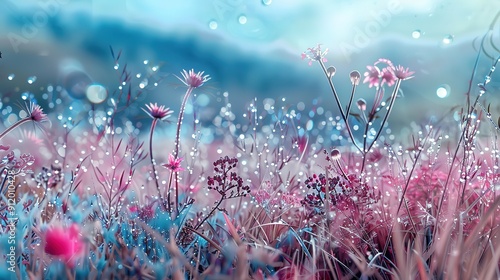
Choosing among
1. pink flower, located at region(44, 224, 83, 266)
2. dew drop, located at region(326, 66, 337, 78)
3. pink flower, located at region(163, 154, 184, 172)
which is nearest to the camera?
pink flower, located at region(44, 224, 83, 266)

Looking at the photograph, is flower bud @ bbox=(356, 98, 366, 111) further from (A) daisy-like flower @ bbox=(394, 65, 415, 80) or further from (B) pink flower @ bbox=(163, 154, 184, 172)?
(B) pink flower @ bbox=(163, 154, 184, 172)

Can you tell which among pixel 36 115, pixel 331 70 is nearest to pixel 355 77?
pixel 331 70

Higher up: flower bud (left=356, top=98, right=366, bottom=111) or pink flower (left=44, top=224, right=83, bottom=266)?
flower bud (left=356, top=98, right=366, bottom=111)

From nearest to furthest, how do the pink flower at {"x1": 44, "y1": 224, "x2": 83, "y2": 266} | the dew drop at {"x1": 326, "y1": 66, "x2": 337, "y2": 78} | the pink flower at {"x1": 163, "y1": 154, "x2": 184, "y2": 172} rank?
the pink flower at {"x1": 44, "y1": 224, "x2": 83, "y2": 266} → the pink flower at {"x1": 163, "y1": 154, "x2": 184, "y2": 172} → the dew drop at {"x1": 326, "y1": 66, "x2": 337, "y2": 78}

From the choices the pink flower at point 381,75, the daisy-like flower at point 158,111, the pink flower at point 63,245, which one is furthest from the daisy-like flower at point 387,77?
the pink flower at point 63,245

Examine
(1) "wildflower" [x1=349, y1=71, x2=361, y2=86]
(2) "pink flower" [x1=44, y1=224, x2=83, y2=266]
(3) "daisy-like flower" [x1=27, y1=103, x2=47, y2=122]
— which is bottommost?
(2) "pink flower" [x1=44, y1=224, x2=83, y2=266]

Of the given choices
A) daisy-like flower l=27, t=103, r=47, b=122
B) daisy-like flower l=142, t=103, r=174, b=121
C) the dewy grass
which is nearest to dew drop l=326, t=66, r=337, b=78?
the dewy grass

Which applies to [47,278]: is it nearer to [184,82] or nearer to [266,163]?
[184,82]

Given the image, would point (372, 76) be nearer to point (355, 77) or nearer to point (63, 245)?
point (355, 77)

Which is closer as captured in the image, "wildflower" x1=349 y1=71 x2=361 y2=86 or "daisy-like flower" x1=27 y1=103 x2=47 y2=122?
"daisy-like flower" x1=27 y1=103 x2=47 y2=122

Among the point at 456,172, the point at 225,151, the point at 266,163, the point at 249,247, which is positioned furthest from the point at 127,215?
the point at 456,172
